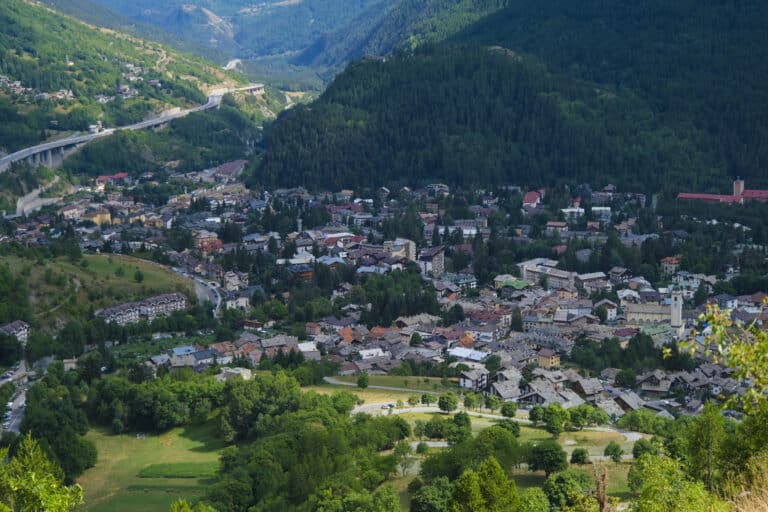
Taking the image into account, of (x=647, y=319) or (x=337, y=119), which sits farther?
(x=337, y=119)

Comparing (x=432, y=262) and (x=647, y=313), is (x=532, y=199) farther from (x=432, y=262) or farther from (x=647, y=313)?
(x=647, y=313)

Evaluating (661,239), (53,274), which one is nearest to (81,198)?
(53,274)

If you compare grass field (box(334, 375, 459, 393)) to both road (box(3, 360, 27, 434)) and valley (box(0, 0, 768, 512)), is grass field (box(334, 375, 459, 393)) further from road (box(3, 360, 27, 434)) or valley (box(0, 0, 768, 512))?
road (box(3, 360, 27, 434))

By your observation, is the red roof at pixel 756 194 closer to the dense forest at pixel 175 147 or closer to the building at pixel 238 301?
the building at pixel 238 301

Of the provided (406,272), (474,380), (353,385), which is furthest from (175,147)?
(474,380)

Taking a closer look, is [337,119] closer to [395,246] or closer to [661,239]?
[395,246]

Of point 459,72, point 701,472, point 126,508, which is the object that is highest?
point 459,72
